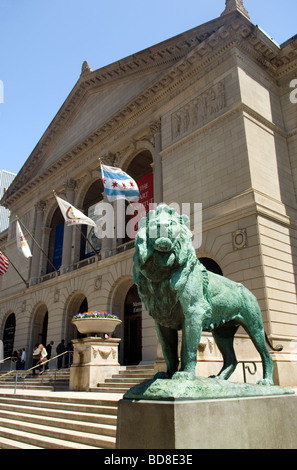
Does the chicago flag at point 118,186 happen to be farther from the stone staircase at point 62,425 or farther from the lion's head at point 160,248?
the lion's head at point 160,248

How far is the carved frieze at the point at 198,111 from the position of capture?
1834 cm

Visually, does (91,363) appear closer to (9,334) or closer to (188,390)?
(188,390)

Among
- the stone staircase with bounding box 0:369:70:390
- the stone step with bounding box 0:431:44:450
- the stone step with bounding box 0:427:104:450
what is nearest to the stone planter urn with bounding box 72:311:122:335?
the stone staircase with bounding box 0:369:70:390

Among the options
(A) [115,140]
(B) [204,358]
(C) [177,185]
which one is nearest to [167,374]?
(B) [204,358]

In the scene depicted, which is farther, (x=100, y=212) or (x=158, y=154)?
(x=100, y=212)

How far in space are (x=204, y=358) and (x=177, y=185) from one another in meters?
12.4

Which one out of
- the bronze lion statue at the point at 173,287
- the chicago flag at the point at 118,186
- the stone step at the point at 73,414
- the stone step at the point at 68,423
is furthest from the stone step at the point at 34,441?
the chicago flag at the point at 118,186

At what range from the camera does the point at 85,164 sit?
1094 inches

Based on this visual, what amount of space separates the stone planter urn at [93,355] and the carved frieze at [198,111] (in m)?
11.6

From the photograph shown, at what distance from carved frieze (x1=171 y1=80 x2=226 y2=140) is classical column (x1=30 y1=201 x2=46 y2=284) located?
1628 centimetres

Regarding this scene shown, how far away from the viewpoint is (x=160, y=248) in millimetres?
3385

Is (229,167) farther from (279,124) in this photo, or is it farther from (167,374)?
(167,374)

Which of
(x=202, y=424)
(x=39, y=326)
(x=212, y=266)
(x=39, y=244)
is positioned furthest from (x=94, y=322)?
(x=39, y=244)

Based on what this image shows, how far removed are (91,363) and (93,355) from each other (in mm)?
278
